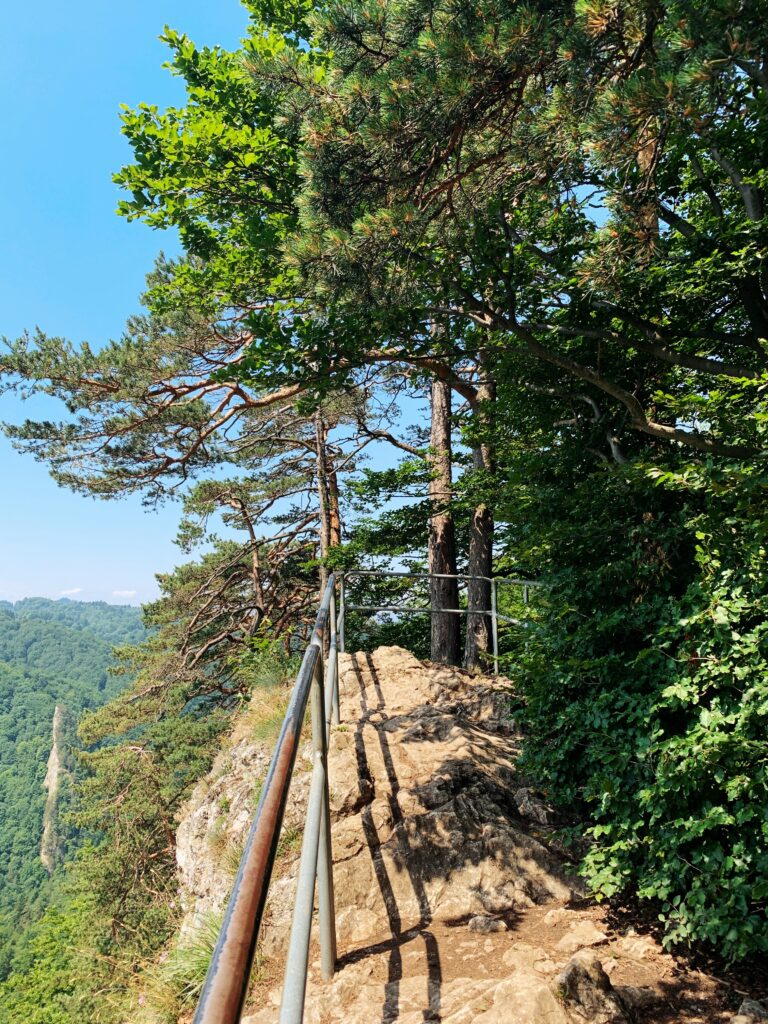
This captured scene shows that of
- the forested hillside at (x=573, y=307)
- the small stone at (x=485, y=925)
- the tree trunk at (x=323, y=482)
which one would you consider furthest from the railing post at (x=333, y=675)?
the tree trunk at (x=323, y=482)

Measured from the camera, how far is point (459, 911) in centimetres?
336

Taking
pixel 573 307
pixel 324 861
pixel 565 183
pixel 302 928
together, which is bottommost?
pixel 324 861

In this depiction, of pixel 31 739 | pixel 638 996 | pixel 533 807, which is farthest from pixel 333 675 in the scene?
pixel 31 739

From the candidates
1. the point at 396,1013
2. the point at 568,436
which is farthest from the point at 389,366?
the point at 396,1013

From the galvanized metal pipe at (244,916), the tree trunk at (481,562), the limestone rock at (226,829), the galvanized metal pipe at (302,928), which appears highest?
the tree trunk at (481,562)

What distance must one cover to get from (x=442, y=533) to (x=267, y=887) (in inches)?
385

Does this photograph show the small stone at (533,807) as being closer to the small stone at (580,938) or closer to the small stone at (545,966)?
the small stone at (580,938)

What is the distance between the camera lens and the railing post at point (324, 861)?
2.43 metres

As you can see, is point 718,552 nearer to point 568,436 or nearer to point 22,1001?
point 568,436

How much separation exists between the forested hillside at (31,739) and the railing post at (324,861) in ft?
163

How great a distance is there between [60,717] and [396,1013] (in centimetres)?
14675

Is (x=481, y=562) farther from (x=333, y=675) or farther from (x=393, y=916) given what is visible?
(x=393, y=916)

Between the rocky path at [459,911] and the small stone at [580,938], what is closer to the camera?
the rocky path at [459,911]

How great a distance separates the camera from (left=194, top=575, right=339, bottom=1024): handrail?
78 centimetres
